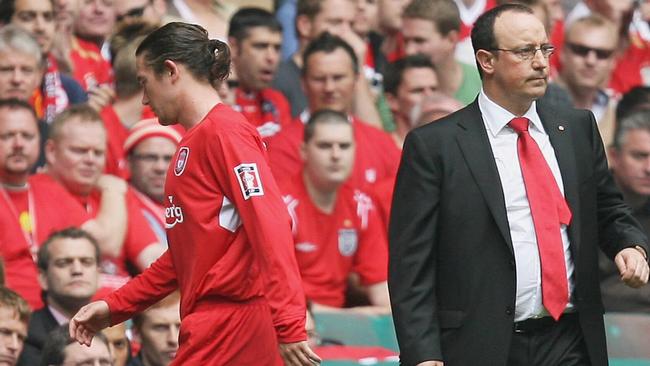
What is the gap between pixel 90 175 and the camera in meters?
9.09

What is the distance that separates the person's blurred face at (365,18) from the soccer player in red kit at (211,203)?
6.25 meters

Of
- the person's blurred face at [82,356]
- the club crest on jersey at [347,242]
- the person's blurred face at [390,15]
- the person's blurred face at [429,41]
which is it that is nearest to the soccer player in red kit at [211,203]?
the person's blurred face at [82,356]

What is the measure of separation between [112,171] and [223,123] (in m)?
4.53

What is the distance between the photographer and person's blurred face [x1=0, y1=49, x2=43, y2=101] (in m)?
9.39

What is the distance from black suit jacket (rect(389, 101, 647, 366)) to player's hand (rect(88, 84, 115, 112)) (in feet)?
15.1

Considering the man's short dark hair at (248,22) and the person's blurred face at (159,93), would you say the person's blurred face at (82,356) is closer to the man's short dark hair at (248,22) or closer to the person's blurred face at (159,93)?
the person's blurred face at (159,93)

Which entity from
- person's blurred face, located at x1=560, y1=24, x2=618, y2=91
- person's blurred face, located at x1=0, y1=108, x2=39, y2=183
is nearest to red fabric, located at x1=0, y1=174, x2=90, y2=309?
person's blurred face, located at x1=0, y1=108, x2=39, y2=183

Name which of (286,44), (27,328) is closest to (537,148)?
(27,328)

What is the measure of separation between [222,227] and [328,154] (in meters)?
4.51

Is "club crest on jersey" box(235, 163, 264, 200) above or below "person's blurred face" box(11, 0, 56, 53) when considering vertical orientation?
below

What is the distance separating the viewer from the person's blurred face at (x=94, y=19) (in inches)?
411

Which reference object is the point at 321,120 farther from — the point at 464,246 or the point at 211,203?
the point at 211,203

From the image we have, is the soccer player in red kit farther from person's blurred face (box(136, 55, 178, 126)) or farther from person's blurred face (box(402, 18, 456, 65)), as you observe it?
person's blurred face (box(402, 18, 456, 65))

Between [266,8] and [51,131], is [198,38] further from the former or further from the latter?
[266,8]
